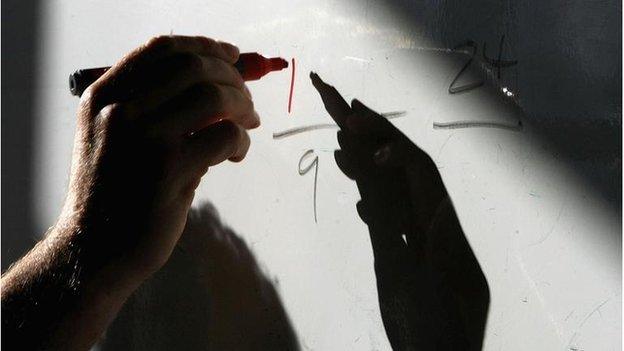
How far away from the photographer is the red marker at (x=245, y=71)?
2.53 ft

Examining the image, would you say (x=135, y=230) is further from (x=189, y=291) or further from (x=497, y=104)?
(x=497, y=104)

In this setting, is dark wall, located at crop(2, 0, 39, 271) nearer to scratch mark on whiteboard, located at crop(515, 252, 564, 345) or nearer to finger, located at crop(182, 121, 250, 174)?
finger, located at crop(182, 121, 250, 174)

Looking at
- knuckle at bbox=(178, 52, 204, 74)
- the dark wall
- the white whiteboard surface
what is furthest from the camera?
the dark wall

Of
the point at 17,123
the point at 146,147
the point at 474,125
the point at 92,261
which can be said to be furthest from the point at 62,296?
the point at 17,123

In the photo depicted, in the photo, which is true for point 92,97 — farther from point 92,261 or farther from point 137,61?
point 92,261

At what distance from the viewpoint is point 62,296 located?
67cm

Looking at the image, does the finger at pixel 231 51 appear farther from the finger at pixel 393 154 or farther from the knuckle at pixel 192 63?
the finger at pixel 393 154

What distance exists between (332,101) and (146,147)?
20 centimetres

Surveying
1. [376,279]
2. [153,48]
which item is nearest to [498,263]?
[376,279]

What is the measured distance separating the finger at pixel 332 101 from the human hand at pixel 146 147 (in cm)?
9

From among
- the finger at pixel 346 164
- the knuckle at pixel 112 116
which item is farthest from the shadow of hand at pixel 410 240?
the knuckle at pixel 112 116

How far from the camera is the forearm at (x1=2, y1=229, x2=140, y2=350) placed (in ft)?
2.20

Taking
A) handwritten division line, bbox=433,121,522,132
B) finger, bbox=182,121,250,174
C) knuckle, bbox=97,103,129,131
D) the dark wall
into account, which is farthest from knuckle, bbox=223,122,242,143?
the dark wall

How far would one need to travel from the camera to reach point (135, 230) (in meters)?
0.69
